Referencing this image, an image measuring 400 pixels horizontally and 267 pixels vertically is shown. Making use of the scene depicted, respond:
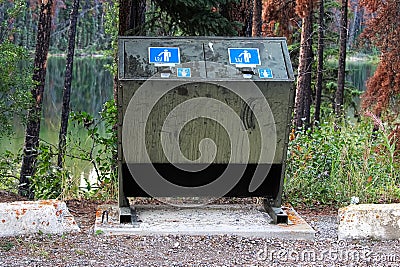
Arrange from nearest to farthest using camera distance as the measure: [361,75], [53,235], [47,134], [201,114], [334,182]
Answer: [53,235] < [201,114] < [334,182] < [47,134] < [361,75]

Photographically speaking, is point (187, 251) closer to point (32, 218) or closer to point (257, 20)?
point (32, 218)

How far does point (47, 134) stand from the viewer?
2148cm

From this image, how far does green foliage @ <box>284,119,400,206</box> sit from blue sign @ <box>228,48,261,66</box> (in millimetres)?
2092

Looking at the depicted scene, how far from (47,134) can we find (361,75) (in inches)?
955

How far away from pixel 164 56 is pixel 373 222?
2.32m

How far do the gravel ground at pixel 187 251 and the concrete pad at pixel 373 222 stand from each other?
0.24ft

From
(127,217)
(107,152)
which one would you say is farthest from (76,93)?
(127,217)

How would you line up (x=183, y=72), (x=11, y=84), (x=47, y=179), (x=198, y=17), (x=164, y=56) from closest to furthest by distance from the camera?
(x=183, y=72)
(x=164, y=56)
(x=198, y=17)
(x=47, y=179)
(x=11, y=84)

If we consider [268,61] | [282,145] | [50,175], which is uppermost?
[268,61]

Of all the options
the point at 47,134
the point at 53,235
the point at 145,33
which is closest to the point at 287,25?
the point at 47,134

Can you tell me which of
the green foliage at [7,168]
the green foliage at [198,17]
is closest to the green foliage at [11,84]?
the green foliage at [7,168]

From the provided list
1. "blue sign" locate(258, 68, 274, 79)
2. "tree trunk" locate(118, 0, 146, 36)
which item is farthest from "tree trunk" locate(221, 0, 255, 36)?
"blue sign" locate(258, 68, 274, 79)

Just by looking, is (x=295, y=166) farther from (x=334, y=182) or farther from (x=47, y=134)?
(x=47, y=134)

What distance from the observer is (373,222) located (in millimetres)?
5328
